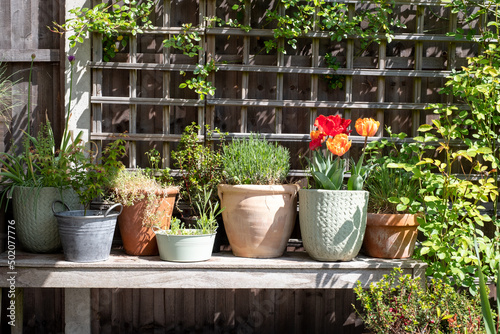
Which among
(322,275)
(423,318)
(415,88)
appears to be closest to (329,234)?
(322,275)

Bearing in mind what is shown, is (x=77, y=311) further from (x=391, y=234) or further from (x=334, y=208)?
(x=391, y=234)

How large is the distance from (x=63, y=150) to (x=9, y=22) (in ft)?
2.73

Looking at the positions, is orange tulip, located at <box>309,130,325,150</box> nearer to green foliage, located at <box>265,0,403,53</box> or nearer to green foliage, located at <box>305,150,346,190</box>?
green foliage, located at <box>305,150,346,190</box>

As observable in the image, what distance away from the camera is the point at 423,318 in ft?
6.87

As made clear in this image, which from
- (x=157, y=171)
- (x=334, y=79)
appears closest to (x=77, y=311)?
(x=157, y=171)

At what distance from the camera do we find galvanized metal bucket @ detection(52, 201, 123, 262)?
222 centimetres

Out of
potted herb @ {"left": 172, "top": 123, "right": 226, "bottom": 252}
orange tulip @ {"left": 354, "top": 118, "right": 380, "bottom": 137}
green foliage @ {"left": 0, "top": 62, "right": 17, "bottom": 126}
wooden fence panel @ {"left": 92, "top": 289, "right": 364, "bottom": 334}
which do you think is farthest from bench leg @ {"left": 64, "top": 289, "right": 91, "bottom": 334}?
orange tulip @ {"left": 354, "top": 118, "right": 380, "bottom": 137}

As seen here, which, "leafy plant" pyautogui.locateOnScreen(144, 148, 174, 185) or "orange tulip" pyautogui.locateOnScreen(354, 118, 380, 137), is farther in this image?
"leafy plant" pyautogui.locateOnScreen(144, 148, 174, 185)

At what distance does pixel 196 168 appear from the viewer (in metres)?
2.50

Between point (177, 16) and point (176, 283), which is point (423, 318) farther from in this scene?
point (177, 16)

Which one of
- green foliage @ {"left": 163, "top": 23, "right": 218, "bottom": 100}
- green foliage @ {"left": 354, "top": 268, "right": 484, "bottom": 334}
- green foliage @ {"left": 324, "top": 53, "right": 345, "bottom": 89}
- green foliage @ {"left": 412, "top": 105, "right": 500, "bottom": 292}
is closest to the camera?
green foliage @ {"left": 354, "top": 268, "right": 484, "bottom": 334}

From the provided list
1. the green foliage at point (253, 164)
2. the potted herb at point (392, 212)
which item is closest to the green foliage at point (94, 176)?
the green foliage at point (253, 164)

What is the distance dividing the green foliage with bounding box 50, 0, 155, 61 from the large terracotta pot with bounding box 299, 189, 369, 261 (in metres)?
1.31

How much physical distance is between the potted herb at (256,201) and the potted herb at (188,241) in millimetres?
102
